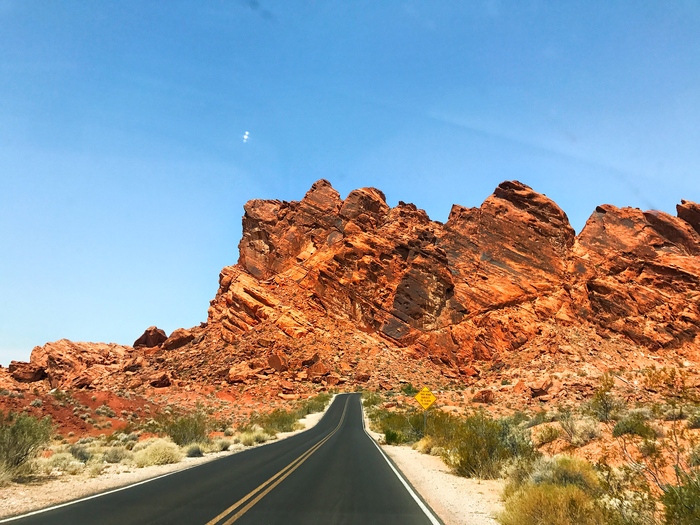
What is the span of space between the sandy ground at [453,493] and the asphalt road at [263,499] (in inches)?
20.6

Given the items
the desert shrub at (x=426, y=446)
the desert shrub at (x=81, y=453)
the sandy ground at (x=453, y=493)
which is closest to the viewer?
the sandy ground at (x=453, y=493)

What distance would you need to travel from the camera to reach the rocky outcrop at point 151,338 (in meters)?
97.1

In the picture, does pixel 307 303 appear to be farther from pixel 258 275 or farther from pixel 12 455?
pixel 12 455

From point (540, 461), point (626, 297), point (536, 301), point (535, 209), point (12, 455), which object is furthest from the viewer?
point (535, 209)

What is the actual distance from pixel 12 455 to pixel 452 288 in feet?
271

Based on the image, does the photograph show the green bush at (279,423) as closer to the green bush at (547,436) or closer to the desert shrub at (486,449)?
the green bush at (547,436)

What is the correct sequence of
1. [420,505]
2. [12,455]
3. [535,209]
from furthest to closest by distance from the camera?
1. [535,209]
2. [12,455]
3. [420,505]

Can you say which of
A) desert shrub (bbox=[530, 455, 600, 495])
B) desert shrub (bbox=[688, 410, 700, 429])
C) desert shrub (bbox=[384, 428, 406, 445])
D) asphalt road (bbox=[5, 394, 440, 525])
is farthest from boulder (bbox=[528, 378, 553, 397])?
desert shrub (bbox=[530, 455, 600, 495])

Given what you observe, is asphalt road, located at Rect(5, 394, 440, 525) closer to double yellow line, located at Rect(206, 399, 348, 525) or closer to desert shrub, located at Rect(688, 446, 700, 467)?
double yellow line, located at Rect(206, 399, 348, 525)

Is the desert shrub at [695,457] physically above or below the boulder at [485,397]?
above

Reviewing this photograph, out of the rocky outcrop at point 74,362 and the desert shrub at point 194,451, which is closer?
the desert shrub at point 194,451

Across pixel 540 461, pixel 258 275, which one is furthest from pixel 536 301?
pixel 540 461

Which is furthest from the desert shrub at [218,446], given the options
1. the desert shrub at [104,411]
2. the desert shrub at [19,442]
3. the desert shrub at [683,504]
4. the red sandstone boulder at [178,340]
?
the red sandstone boulder at [178,340]

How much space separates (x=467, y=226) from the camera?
9631 cm
